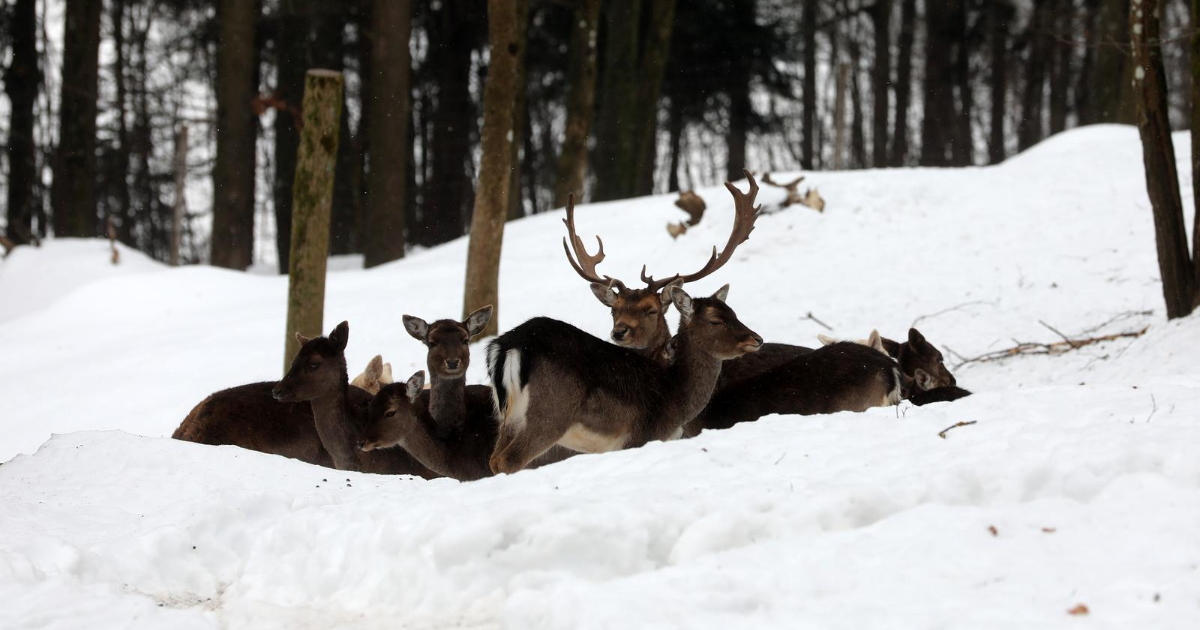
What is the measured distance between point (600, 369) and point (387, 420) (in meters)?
1.59

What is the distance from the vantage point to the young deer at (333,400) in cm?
748

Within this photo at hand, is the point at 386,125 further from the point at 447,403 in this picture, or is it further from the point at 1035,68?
the point at 1035,68

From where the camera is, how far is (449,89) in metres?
22.6

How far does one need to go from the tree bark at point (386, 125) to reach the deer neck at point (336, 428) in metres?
10.1

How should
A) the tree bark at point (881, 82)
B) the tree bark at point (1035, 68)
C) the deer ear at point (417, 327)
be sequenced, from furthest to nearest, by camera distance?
A: 1. the tree bark at point (881, 82)
2. the tree bark at point (1035, 68)
3. the deer ear at point (417, 327)

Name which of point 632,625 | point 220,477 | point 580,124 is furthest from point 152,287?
point 632,625

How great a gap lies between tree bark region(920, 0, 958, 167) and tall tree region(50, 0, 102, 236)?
18.0 meters

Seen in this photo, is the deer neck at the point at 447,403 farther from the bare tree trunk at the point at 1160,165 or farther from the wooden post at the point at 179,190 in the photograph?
the wooden post at the point at 179,190

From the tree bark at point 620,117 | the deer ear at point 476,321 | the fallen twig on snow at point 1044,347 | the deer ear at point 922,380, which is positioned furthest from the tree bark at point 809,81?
the deer ear at point 476,321

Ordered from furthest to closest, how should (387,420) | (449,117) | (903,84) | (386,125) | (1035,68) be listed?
(1035,68) → (903,84) → (449,117) → (386,125) → (387,420)

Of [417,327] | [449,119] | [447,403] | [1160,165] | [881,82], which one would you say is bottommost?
[447,403]

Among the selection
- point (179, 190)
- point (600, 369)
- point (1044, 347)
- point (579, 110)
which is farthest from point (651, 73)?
point (600, 369)

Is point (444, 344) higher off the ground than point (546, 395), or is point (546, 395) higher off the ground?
point (444, 344)

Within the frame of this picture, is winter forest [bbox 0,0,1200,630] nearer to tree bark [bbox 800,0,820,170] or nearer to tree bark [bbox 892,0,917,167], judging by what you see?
tree bark [bbox 892,0,917,167]
